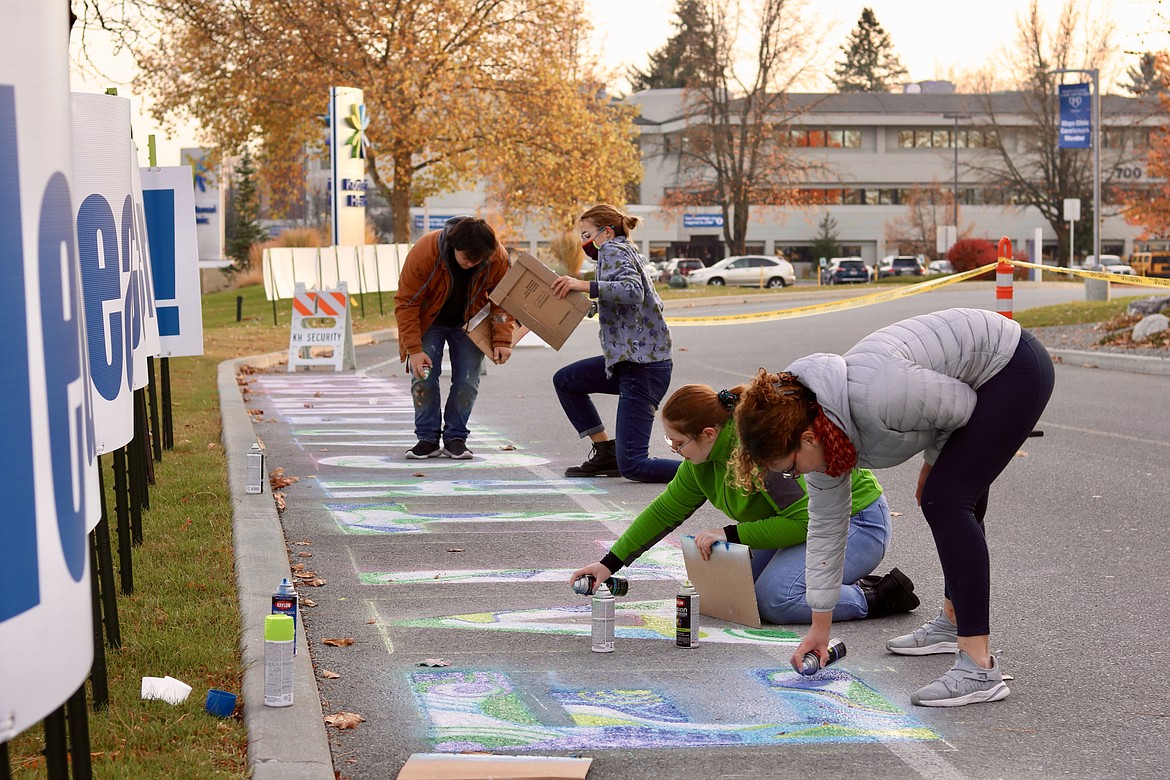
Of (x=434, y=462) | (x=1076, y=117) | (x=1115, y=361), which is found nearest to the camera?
(x=434, y=462)

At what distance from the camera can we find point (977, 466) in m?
4.72

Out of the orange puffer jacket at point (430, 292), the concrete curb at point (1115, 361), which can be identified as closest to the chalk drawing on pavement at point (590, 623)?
the orange puffer jacket at point (430, 292)

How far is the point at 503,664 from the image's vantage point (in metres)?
5.34

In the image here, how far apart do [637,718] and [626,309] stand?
15.5 ft

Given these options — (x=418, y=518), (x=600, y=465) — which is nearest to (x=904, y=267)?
(x=600, y=465)

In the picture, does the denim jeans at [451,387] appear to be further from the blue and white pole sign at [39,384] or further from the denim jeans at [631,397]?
the blue and white pole sign at [39,384]

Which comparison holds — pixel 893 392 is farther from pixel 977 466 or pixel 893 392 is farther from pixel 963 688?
pixel 963 688

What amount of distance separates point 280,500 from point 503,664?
154 inches

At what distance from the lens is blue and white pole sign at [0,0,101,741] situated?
2369mm

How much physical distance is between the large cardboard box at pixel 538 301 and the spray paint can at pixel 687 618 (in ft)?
12.5

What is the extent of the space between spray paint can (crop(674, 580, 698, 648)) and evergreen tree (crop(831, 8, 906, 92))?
126 meters

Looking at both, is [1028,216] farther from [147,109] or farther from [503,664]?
[503,664]

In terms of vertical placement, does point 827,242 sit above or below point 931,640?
above

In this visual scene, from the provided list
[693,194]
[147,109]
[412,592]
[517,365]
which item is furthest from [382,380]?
[693,194]
